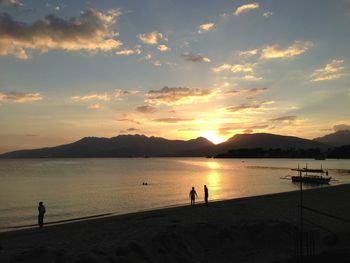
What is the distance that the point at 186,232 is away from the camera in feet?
55.1

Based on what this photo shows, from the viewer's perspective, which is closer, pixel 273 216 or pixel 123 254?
pixel 123 254

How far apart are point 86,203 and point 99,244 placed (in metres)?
33.8

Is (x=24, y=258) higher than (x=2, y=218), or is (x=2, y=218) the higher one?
(x=24, y=258)

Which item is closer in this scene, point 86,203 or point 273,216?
point 273,216

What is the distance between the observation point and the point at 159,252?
14430 millimetres

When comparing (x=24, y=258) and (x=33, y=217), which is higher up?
(x=24, y=258)

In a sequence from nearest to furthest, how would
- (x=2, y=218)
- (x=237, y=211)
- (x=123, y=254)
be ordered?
(x=123, y=254), (x=237, y=211), (x=2, y=218)

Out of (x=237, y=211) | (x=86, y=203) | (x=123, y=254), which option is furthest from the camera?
(x=86, y=203)

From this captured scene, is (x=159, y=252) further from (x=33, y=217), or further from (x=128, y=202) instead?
(x=128, y=202)

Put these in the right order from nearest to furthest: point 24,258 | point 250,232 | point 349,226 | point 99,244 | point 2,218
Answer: point 24,258
point 99,244
point 250,232
point 349,226
point 2,218

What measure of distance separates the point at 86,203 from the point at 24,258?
37.9m

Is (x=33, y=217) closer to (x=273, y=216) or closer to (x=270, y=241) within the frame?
(x=273, y=216)

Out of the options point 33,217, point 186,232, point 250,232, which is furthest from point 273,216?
point 33,217

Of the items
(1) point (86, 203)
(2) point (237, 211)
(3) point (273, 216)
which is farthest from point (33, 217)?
(3) point (273, 216)
